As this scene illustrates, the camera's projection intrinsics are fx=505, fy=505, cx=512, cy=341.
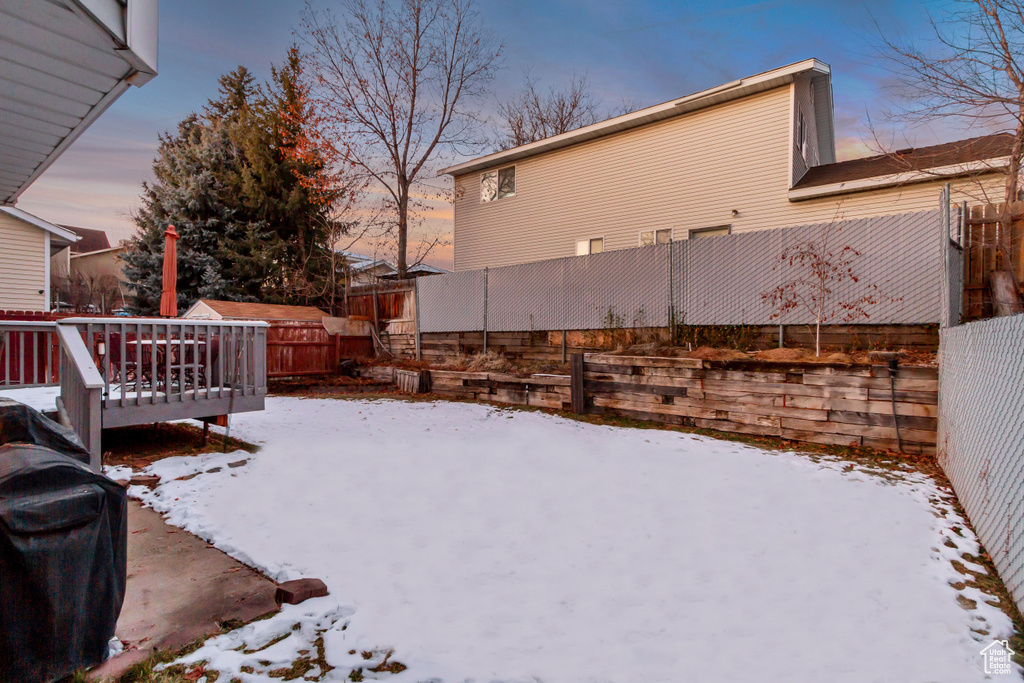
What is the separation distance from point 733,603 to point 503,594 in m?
1.11

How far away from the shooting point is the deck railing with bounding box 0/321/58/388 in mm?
6019

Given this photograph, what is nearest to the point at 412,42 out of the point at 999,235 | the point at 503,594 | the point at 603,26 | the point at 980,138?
the point at 603,26

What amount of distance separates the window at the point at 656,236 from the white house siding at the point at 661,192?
0.15 meters

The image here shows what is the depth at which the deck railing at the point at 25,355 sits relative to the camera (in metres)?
6.02

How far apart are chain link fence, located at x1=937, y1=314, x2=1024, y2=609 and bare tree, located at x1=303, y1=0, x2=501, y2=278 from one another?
1326 centimetres

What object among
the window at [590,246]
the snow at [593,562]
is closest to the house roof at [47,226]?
the snow at [593,562]

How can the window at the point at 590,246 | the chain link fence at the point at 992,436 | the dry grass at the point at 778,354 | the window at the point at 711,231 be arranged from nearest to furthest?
the chain link fence at the point at 992,436, the dry grass at the point at 778,354, the window at the point at 711,231, the window at the point at 590,246

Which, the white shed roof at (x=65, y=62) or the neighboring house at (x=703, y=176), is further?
the neighboring house at (x=703, y=176)

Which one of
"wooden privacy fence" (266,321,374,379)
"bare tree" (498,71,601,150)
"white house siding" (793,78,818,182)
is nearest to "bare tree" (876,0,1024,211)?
"white house siding" (793,78,818,182)

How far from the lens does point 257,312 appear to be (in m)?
13.4

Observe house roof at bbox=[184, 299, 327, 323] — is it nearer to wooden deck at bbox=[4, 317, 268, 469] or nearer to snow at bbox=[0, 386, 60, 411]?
snow at bbox=[0, 386, 60, 411]

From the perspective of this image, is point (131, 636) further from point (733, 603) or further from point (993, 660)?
point (993, 660)


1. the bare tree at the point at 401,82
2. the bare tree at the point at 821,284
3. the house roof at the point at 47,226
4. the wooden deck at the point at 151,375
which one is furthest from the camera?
the bare tree at the point at 401,82

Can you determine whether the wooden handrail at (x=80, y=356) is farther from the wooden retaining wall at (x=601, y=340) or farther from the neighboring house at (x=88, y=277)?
the neighboring house at (x=88, y=277)
